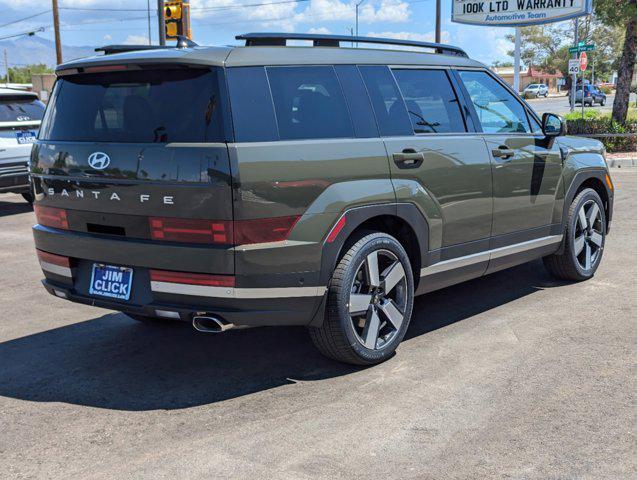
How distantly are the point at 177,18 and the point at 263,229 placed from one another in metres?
12.5

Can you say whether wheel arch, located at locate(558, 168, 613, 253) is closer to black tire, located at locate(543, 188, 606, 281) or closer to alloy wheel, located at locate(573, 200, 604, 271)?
black tire, located at locate(543, 188, 606, 281)

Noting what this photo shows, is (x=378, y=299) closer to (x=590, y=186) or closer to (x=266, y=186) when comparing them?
→ (x=266, y=186)

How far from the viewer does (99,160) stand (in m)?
4.31

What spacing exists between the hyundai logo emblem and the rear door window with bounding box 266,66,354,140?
1.00 m

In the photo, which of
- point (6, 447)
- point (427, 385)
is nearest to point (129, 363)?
point (6, 447)

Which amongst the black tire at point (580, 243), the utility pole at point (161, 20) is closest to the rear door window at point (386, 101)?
the black tire at point (580, 243)

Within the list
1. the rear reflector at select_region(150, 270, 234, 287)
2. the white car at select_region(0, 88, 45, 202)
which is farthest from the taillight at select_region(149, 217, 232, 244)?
the white car at select_region(0, 88, 45, 202)

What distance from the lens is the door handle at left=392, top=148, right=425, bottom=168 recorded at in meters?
4.73

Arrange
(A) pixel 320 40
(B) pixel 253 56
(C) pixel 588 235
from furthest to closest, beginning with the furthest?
(C) pixel 588 235, (A) pixel 320 40, (B) pixel 253 56

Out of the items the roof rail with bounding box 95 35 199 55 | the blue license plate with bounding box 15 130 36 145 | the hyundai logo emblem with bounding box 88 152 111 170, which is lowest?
the blue license plate with bounding box 15 130 36 145

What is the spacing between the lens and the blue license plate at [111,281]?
4.35 meters

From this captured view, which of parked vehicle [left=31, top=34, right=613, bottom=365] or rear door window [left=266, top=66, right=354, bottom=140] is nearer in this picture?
parked vehicle [left=31, top=34, right=613, bottom=365]

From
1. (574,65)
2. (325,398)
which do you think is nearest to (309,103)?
(325,398)

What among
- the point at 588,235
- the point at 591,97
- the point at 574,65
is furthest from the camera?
the point at 591,97
